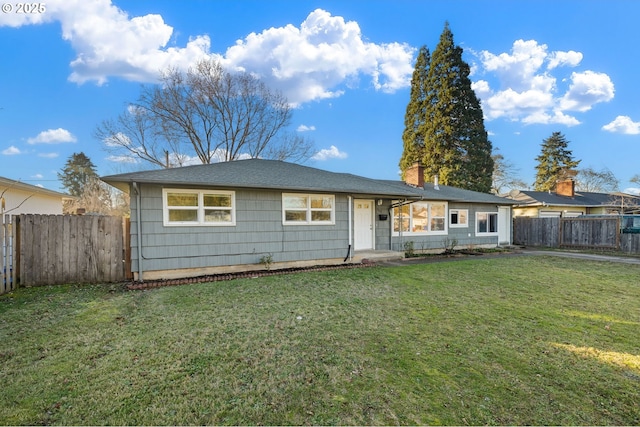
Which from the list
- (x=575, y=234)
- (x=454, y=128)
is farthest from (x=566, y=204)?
(x=454, y=128)

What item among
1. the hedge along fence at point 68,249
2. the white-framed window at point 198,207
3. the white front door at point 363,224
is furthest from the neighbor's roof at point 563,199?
the hedge along fence at point 68,249

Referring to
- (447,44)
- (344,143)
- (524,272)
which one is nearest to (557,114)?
(447,44)

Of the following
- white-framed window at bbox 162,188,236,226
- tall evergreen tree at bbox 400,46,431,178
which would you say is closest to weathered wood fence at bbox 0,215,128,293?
white-framed window at bbox 162,188,236,226

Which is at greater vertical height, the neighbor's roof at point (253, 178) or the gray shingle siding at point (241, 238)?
the neighbor's roof at point (253, 178)

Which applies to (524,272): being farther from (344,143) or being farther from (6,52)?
(6,52)

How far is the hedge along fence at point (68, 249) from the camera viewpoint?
646 centimetres

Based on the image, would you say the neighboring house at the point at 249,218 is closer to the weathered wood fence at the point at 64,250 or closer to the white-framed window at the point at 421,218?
the white-framed window at the point at 421,218

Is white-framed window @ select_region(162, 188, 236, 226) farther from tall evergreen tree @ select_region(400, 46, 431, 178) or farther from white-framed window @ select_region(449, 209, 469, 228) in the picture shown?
tall evergreen tree @ select_region(400, 46, 431, 178)

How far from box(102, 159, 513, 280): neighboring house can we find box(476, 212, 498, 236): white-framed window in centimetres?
428

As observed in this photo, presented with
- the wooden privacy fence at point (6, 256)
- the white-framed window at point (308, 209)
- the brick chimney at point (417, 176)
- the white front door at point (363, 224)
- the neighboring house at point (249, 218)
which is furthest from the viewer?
the brick chimney at point (417, 176)

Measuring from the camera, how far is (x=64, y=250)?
6.84 m

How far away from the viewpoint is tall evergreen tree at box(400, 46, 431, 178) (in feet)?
82.1

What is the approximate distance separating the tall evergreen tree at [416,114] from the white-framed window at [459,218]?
476 inches

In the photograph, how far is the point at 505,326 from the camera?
4113mm
